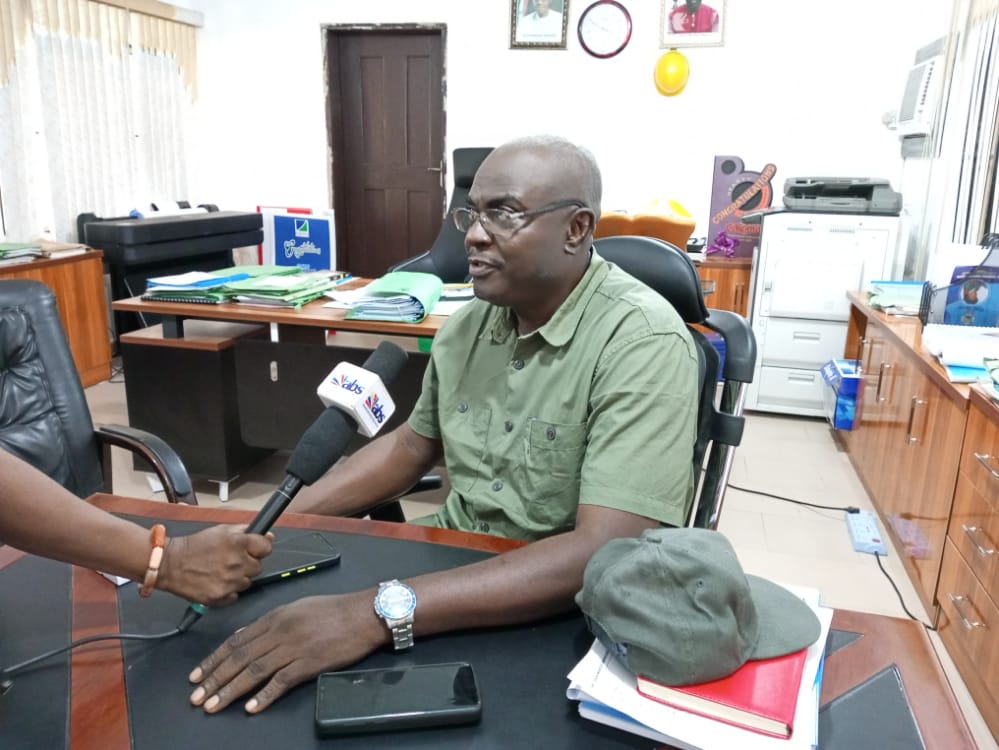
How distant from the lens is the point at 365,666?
0.85m

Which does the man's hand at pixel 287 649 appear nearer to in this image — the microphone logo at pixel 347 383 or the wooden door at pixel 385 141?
the microphone logo at pixel 347 383

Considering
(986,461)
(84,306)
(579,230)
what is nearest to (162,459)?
(579,230)

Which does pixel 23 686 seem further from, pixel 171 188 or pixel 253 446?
pixel 171 188

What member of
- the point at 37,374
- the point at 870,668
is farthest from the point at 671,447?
the point at 37,374

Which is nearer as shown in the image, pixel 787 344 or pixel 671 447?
pixel 671 447

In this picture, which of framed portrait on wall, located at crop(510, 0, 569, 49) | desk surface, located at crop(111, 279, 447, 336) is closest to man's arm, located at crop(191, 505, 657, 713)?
desk surface, located at crop(111, 279, 447, 336)

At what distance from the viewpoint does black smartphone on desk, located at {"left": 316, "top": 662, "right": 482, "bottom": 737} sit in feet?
2.40

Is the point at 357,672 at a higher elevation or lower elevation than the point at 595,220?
lower

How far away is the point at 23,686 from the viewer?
0.80 m

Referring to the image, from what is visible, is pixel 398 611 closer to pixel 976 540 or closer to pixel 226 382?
pixel 976 540

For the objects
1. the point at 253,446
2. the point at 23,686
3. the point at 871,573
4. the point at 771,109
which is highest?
the point at 771,109

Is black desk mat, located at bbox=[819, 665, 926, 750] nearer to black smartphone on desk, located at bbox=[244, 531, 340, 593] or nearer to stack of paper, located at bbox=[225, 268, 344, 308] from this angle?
black smartphone on desk, located at bbox=[244, 531, 340, 593]

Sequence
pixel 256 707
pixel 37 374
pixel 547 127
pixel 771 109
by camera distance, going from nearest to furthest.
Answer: pixel 256 707, pixel 37 374, pixel 771 109, pixel 547 127

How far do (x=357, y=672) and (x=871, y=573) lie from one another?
2.20 m
